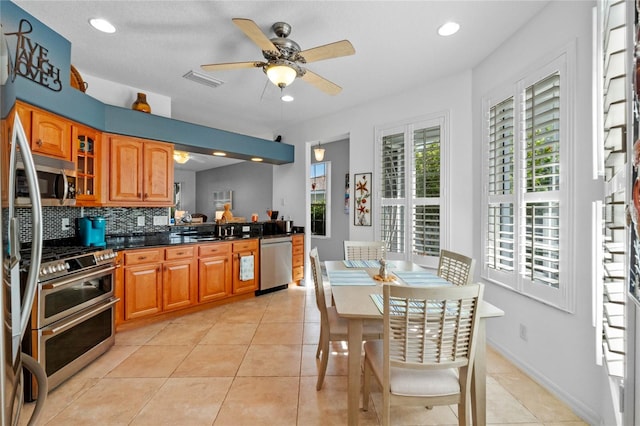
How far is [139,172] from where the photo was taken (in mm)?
3395

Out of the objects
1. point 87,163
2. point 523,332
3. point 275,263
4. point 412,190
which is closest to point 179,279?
point 275,263

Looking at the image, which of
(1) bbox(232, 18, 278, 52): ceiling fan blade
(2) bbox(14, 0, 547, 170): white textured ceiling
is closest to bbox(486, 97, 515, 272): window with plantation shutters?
(2) bbox(14, 0, 547, 170): white textured ceiling

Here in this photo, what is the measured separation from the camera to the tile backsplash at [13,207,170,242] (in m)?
2.66

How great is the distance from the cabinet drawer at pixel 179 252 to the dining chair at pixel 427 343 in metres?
2.82

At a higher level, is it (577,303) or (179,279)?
(577,303)

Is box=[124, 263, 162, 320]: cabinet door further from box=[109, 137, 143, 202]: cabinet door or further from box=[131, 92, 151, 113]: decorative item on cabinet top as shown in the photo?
box=[131, 92, 151, 113]: decorative item on cabinet top

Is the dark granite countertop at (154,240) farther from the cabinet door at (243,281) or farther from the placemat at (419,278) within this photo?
the placemat at (419,278)

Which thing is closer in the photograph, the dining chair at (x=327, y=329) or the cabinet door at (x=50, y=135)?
the dining chair at (x=327, y=329)

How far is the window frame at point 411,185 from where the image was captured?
10.9 feet

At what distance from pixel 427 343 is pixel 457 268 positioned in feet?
3.65

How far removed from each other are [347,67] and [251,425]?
127 inches

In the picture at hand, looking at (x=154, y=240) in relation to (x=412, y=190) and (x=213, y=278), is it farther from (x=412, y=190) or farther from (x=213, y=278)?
(x=412, y=190)

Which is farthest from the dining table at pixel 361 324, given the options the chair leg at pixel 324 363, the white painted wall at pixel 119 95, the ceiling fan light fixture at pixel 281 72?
the white painted wall at pixel 119 95

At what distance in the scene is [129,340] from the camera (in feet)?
9.35
